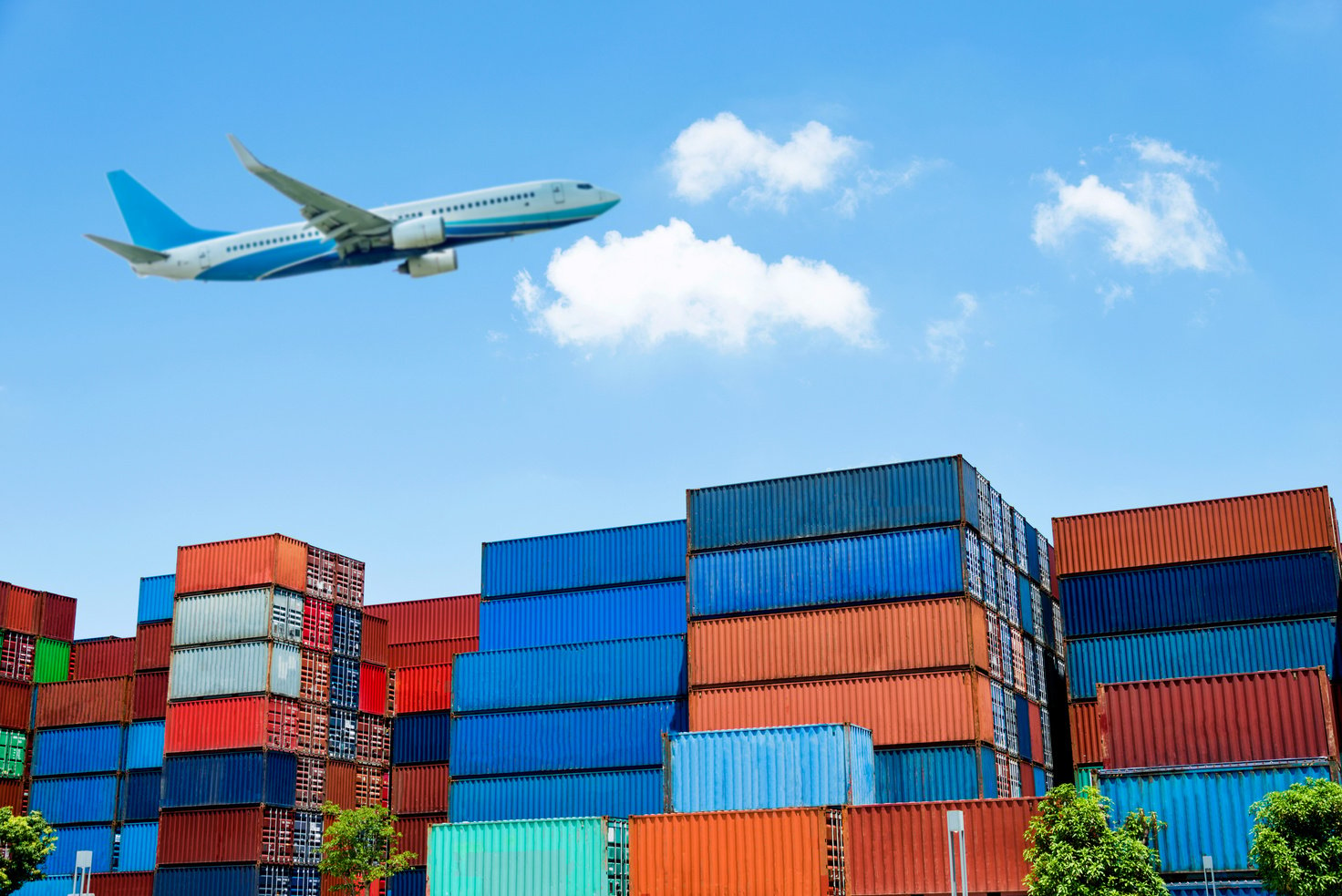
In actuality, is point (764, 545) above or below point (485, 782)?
above

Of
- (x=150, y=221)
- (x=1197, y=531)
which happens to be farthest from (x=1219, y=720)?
(x=150, y=221)

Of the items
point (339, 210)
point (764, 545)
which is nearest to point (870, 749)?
point (764, 545)

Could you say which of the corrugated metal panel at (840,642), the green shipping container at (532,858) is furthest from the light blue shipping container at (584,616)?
the green shipping container at (532,858)

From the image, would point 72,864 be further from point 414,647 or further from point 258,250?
point 258,250

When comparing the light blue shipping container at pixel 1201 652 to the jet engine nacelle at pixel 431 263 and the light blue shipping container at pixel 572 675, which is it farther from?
the jet engine nacelle at pixel 431 263

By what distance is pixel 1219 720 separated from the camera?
126ft

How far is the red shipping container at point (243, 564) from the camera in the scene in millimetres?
64875

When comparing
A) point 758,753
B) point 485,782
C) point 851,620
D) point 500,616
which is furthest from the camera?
point 500,616

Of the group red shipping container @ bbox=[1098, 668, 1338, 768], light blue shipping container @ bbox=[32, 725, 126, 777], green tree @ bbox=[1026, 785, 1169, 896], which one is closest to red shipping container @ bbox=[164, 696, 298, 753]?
light blue shipping container @ bbox=[32, 725, 126, 777]

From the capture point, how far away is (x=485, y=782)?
5728 cm

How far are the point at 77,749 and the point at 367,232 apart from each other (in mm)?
47013

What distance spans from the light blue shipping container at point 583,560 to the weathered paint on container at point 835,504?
18.9ft

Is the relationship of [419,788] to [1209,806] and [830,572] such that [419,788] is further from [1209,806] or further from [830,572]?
[1209,806]

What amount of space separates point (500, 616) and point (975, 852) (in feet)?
91.3
